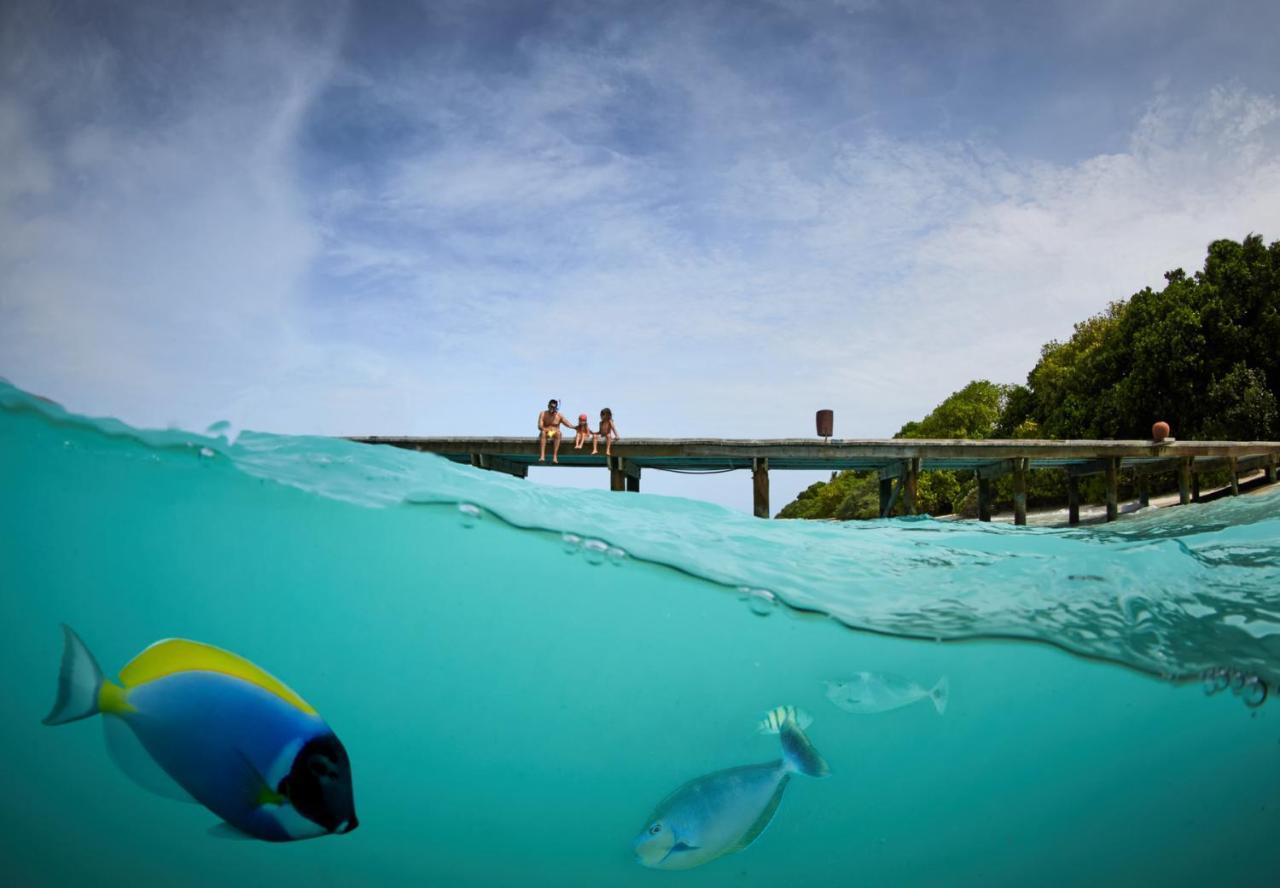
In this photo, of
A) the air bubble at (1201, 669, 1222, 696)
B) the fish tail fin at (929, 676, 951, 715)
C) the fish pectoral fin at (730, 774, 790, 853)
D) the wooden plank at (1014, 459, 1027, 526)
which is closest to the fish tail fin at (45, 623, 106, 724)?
the fish pectoral fin at (730, 774, 790, 853)

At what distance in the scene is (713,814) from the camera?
12.2 feet

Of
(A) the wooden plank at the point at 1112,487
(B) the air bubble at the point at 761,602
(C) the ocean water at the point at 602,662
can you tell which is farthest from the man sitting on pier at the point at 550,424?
(A) the wooden plank at the point at 1112,487

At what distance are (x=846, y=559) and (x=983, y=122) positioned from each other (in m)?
4.94

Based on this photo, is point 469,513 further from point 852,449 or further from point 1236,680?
point 852,449

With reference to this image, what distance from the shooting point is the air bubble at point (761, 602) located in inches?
246

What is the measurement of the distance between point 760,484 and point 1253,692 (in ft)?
31.0

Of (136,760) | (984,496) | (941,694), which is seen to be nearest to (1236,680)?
(941,694)

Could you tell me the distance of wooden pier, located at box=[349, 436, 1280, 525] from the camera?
49.1ft

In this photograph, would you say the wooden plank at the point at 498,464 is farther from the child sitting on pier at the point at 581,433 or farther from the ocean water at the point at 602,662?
the ocean water at the point at 602,662

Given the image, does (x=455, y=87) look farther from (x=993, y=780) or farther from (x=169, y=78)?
(x=993, y=780)

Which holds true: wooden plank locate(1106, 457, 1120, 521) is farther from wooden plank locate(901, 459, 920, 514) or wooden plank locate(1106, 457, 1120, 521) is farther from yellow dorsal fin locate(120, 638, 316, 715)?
yellow dorsal fin locate(120, 638, 316, 715)

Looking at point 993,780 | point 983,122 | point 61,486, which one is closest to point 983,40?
point 983,122

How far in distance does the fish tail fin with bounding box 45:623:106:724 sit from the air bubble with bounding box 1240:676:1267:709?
8.95 meters

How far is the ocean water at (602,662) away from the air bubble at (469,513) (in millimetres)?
68
